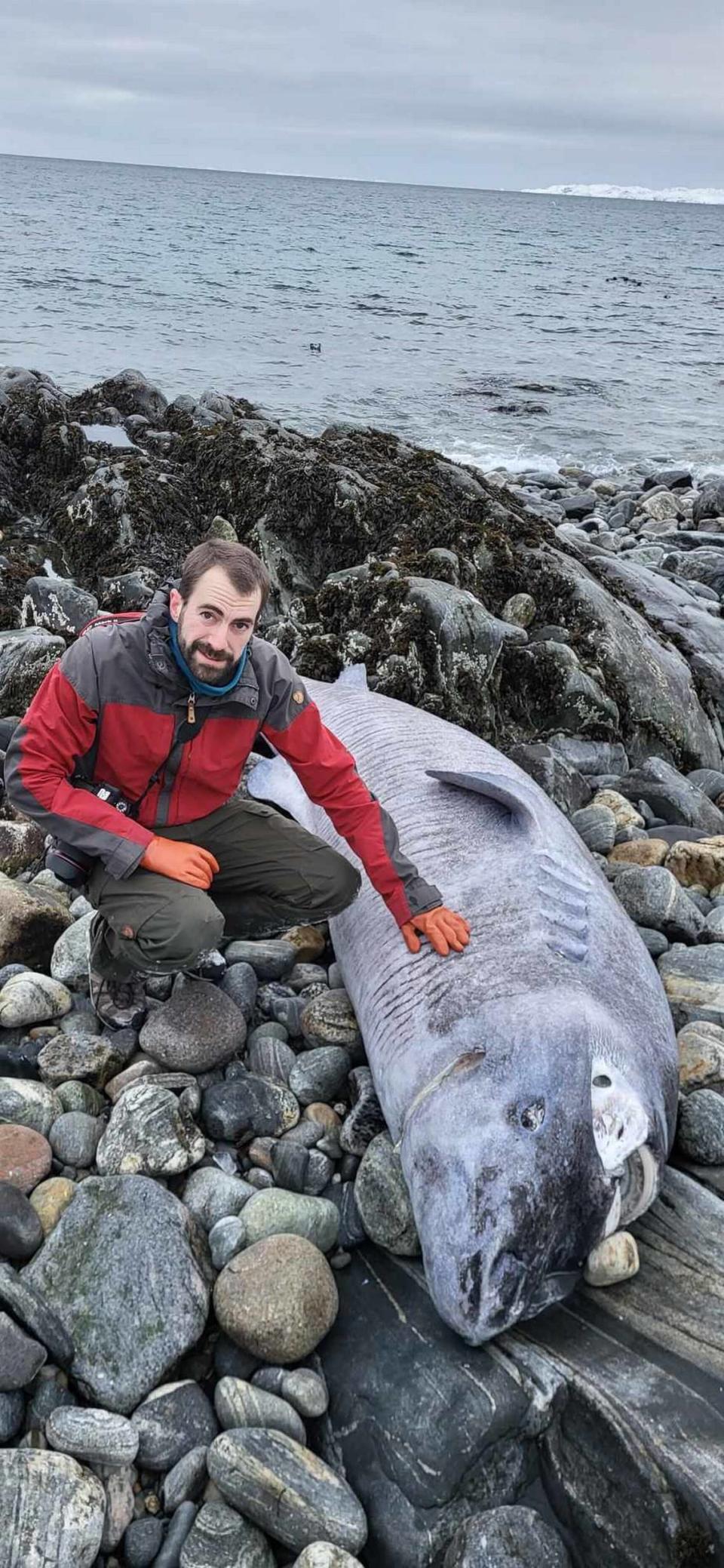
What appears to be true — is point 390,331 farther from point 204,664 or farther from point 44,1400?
point 44,1400

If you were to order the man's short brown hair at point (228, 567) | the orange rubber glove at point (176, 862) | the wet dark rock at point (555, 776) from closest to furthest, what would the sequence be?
1. the man's short brown hair at point (228, 567)
2. the orange rubber glove at point (176, 862)
3. the wet dark rock at point (555, 776)

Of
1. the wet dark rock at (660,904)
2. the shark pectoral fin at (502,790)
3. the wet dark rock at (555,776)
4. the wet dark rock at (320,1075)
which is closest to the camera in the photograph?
the wet dark rock at (320,1075)

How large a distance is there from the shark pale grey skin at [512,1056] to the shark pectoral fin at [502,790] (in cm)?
1

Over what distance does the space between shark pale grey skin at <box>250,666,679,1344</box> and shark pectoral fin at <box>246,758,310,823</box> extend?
105cm

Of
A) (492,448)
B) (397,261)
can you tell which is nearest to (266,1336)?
(492,448)

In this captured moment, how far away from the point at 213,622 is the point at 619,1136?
228 cm

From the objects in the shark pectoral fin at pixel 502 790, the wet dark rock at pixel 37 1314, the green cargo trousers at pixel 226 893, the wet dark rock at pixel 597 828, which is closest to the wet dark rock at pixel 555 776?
the wet dark rock at pixel 597 828

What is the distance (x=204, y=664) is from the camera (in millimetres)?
4160

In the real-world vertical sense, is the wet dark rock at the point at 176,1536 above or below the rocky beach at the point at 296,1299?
below

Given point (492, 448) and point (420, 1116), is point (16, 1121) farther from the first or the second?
point (492, 448)

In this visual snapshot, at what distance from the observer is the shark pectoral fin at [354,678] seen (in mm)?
6938

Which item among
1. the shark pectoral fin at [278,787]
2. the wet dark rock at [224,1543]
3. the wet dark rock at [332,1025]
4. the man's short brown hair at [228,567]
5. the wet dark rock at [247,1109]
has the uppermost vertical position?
the man's short brown hair at [228,567]

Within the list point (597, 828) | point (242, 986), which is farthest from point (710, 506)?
point (242, 986)

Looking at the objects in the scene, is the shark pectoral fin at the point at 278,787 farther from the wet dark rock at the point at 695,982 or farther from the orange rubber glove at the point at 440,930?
the wet dark rock at the point at 695,982
